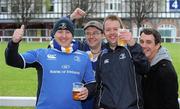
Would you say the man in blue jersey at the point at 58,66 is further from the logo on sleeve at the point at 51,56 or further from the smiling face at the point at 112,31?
the smiling face at the point at 112,31

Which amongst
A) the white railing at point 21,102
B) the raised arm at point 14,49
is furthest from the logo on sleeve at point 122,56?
the white railing at point 21,102

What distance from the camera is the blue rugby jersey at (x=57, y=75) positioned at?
5.23 m

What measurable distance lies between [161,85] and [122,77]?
62 cm

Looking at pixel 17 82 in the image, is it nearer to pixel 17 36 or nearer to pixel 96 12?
pixel 17 36

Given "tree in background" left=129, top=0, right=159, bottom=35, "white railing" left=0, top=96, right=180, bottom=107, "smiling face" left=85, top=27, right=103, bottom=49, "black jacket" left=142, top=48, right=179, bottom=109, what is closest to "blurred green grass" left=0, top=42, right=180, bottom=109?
"white railing" left=0, top=96, right=180, bottom=107

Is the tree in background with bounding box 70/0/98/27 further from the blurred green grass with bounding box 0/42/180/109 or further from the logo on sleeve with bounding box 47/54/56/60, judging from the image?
the logo on sleeve with bounding box 47/54/56/60

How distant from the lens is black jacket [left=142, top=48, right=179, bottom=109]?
18.1 feet

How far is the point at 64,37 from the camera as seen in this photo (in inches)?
210

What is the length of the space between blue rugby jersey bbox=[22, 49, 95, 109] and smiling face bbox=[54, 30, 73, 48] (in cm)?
10

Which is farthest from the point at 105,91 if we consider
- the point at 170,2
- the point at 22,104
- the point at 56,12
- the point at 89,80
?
the point at 56,12

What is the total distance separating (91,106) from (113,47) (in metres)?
0.96

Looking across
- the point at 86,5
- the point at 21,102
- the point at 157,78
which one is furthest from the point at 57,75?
the point at 86,5

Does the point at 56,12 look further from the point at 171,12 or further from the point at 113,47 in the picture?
the point at 113,47

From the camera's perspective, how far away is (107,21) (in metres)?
5.43
